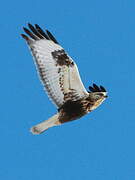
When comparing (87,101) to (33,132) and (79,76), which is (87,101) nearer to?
(79,76)

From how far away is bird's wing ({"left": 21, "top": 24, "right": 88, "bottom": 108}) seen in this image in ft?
30.7

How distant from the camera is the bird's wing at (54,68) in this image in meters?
9.35

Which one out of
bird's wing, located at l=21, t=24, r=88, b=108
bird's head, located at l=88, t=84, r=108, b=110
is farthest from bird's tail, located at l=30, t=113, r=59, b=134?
bird's head, located at l=88, t=84, r=108, b=110

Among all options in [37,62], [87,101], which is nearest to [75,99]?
[87,101]

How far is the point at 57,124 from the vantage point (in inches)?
355

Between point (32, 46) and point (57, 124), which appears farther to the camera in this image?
point (32, 46)

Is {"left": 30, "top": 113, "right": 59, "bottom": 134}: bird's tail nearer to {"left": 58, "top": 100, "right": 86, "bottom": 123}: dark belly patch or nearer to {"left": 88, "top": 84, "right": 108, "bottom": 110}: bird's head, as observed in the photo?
{"left": 58, "top": 100, "right": 86, "bottom": 123}: dark belly patch

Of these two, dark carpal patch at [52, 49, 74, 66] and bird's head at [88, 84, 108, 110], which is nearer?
bird's head at [88, 84, 108, 110]

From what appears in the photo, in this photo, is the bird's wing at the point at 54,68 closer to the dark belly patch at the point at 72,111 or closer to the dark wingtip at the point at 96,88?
the dark belly patch at the point at 72,111

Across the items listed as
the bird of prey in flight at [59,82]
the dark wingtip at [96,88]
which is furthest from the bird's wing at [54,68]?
the dark wingtip at [96,88]

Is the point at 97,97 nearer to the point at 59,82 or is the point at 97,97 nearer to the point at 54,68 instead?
the point at 59,82

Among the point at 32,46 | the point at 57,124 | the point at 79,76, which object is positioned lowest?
the point at 57,124

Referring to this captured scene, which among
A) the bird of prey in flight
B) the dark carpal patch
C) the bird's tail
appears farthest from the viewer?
the dark carpal patch

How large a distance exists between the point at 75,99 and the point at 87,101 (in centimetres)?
26
